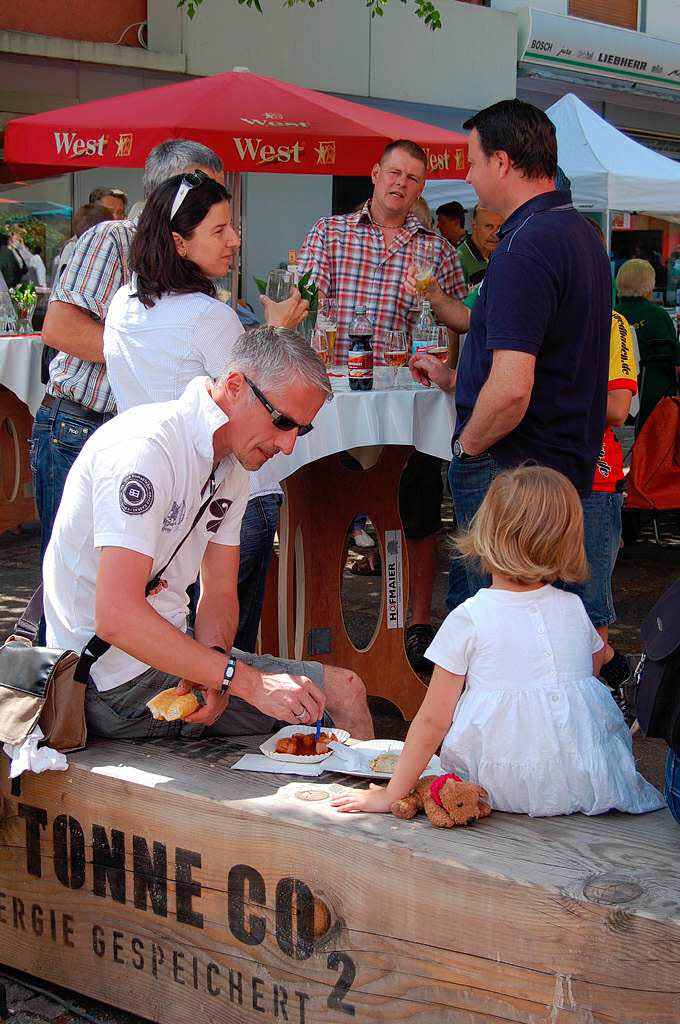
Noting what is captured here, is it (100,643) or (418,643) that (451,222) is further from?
(100,643)

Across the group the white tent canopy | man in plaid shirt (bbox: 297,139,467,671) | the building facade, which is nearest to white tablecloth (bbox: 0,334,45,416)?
man in plaid shirt (bbox: 297,139,467,671)

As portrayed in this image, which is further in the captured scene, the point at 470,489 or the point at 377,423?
the point at 377,423

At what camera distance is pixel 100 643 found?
2699 millimetres

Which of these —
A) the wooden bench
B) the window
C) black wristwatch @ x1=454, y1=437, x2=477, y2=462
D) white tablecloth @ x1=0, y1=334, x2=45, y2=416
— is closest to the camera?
the wooden bench

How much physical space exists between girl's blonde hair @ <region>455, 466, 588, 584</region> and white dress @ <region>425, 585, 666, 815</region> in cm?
7

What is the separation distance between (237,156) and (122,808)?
4829mm

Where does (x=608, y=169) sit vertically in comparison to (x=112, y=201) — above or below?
above

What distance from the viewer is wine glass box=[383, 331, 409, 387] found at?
464cm

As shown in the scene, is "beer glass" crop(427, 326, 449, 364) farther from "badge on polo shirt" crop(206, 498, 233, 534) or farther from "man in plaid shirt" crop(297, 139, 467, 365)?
"badge on polo shirt" crop(206, 498, 233, 534)

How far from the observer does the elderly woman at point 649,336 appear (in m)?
8.05

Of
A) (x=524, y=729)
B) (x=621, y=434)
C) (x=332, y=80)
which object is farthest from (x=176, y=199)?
(x=332, y=80)

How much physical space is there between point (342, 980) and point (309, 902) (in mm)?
162

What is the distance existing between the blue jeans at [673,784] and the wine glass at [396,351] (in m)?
2.43

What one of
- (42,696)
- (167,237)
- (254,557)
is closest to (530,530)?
(42,696)
